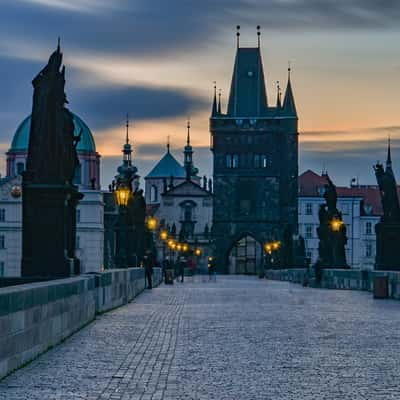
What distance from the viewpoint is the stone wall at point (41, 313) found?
42.8 ft

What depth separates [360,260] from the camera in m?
168

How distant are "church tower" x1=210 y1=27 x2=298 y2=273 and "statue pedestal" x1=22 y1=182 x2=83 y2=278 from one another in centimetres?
13335

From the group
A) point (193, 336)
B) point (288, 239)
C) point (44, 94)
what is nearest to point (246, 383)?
point (193, 336)

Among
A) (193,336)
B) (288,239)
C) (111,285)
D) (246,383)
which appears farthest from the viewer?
(288,239)

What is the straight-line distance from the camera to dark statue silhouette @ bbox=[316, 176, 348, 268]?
2052 inches

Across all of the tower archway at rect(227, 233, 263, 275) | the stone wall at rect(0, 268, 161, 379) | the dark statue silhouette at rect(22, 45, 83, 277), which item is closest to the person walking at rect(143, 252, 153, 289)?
the stone wall at rect(0, 268, 161, 379)

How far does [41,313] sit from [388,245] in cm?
2635

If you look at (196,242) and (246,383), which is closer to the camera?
(246,383)

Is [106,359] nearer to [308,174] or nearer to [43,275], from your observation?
[43,275]

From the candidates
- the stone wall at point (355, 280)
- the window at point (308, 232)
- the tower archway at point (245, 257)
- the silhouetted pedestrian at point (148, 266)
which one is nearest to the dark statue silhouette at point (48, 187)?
the stone wall at point (355, 280)

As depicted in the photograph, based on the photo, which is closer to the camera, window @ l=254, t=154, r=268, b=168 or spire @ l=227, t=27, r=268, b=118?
spire @ l=227, t=27, r=268, b=118

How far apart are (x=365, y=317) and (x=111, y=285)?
19.5ft

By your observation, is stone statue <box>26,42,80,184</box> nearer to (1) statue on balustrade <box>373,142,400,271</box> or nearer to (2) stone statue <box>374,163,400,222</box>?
(1) statue on balustrade <box>373,142,400,271</box>

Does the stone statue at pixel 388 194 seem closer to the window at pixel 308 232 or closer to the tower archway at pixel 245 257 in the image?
the tower archway at pixel 245 257
